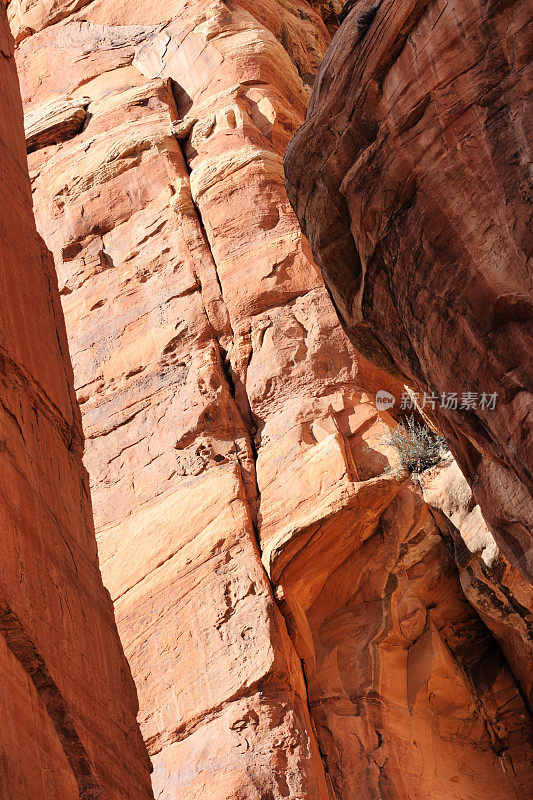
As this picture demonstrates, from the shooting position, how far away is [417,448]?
11.2 m

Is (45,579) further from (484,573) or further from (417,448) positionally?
(417,448)

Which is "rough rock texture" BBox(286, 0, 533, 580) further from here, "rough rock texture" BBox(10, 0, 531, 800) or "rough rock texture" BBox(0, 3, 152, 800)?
"rough rock texture" BBox(10, 0, 531, 800)

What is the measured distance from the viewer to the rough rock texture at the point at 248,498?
32.4ft

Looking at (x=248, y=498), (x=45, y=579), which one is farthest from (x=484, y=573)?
(x=45, y=579)

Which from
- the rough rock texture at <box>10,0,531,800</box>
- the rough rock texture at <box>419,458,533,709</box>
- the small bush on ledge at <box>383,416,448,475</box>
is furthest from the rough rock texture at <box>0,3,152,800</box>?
the small bush on ledge at <box>383,416,448,475</box>

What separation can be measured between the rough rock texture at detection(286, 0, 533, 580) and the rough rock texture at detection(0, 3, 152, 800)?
213 centimetres

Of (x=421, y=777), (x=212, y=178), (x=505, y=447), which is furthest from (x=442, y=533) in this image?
(x=212, y=178)

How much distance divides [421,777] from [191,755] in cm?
247

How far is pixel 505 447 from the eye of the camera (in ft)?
17.4

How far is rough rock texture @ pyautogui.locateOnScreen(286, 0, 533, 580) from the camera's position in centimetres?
509

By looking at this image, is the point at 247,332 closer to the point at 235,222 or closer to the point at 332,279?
the point at 235,222

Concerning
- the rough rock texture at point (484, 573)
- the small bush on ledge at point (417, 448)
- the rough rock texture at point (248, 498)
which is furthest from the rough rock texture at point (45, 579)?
the small bush on ledge at point (417, 448)

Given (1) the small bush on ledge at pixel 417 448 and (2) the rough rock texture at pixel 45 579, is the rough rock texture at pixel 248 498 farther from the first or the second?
(2) the rough rock texture at pixel 45 579

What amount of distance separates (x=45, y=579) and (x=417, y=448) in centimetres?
727
